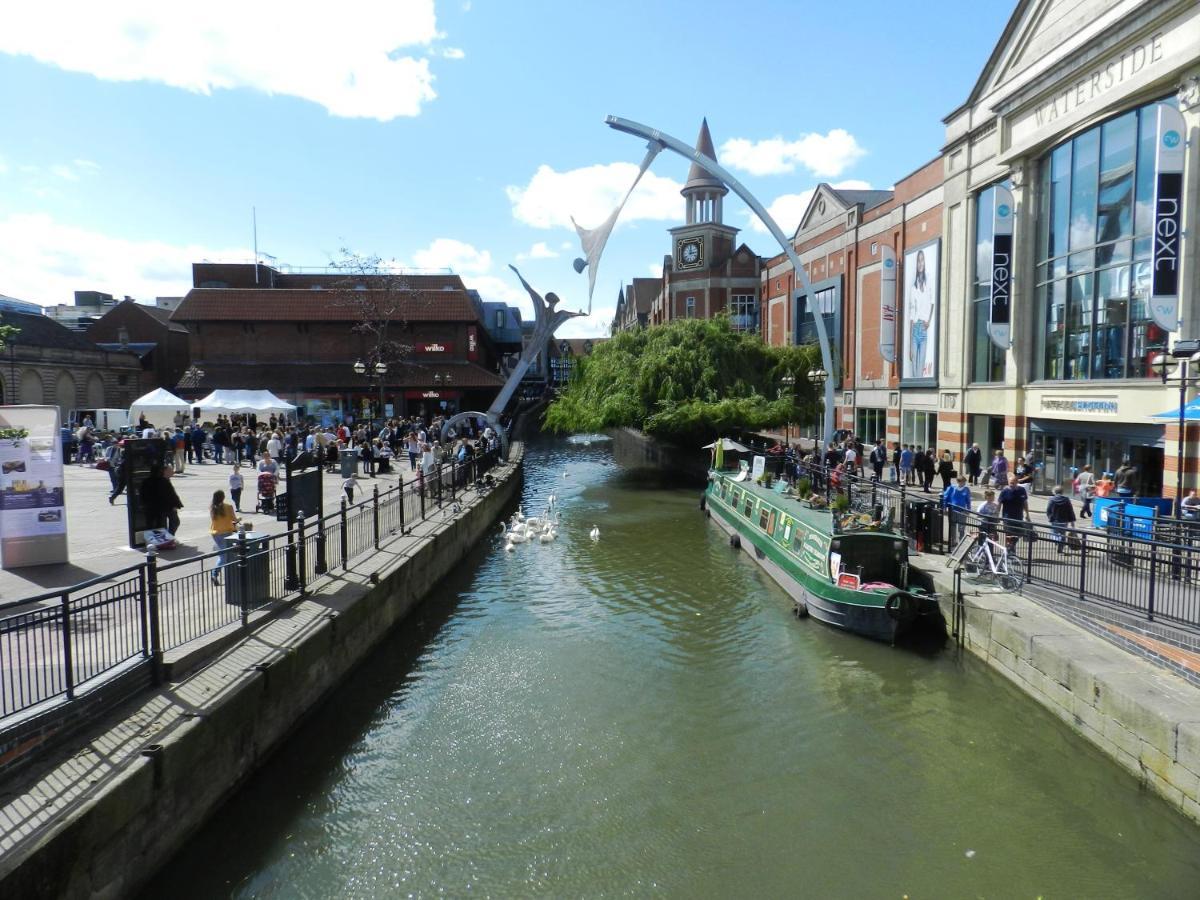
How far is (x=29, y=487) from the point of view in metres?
11.4

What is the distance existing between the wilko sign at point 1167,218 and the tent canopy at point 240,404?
2922 centimetres

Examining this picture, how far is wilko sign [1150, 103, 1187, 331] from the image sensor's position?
54.0 feet

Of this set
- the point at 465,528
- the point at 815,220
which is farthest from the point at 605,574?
the point at 815,220

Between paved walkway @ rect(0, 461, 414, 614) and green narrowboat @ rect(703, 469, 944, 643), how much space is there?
969 cm

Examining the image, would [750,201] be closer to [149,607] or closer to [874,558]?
[874,558]

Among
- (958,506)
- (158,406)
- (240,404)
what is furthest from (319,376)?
(958,506)

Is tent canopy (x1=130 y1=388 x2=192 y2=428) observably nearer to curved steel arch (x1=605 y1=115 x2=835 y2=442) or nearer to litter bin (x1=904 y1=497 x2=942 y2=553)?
curved steel arch (x1=605 y1=115 x2=835 y2=442)

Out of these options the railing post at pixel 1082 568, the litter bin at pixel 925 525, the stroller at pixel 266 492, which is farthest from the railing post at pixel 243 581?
the litter bin at pixel 925 525

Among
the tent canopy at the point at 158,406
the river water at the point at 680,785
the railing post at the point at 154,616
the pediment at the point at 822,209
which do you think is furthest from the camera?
the pediment at the point at 822,209

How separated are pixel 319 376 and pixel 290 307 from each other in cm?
482

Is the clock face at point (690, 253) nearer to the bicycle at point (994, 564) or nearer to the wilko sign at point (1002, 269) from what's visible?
the wilko sign at point (1002, 269)

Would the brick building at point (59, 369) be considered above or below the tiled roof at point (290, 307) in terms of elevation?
below

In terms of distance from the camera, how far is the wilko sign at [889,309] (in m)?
31.8

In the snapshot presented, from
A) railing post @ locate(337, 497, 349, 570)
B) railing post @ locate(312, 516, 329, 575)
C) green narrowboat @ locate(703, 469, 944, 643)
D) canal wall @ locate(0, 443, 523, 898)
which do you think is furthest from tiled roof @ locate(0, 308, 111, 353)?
green narrowboat @ locate(703, 469, 944, 643)
